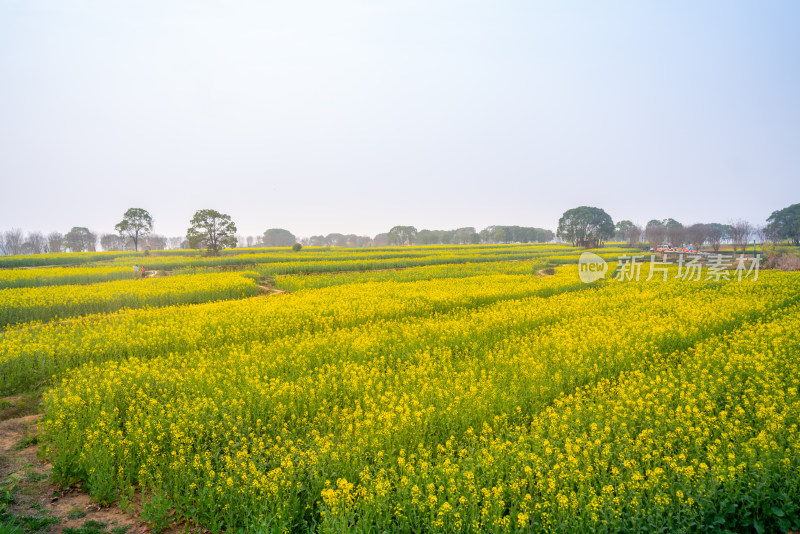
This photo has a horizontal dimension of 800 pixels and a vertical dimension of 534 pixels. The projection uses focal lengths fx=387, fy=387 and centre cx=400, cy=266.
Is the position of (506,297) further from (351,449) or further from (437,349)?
(351,449)

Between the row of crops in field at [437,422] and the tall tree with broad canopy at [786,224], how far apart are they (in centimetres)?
10016

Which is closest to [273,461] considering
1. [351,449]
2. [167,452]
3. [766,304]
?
[351,449]

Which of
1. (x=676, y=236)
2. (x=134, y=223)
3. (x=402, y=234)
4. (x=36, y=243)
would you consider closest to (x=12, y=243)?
(x=36, y=243)

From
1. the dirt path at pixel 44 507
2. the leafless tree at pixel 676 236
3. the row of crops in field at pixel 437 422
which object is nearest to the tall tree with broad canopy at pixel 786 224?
the leafless tree at pixel 676 236

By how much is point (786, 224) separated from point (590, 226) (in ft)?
133

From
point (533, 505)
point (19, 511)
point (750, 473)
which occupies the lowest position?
point (19, 511)

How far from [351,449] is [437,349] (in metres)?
4.97

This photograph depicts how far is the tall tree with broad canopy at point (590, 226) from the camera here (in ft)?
332

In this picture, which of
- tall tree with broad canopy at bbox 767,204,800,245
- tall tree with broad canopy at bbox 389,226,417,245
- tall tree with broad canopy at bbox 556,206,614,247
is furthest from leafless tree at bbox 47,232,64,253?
tall tree with broad canopy at bbox 767,204,800,245

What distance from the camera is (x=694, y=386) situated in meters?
6.89

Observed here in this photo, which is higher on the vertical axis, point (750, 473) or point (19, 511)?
point (750, 473)

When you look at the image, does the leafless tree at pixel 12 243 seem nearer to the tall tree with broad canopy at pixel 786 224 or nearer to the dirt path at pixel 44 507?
the dirt path at pixel 44 507

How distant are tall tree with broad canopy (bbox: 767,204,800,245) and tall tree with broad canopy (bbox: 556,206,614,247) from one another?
3363cm

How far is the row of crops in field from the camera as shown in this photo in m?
4.52
